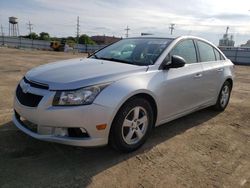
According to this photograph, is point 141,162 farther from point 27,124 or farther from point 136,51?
point 136,51

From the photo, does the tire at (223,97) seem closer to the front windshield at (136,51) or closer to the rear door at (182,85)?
the rear door at (182,85)

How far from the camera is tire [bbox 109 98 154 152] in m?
3.51

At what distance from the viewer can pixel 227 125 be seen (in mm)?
5227

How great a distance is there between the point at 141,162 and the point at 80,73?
135 cm

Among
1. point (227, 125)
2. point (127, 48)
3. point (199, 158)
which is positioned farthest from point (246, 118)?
point (127, 48)

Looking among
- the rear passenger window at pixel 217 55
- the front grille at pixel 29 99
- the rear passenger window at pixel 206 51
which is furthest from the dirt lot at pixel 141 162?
the rear passenger window at pixel 217 55

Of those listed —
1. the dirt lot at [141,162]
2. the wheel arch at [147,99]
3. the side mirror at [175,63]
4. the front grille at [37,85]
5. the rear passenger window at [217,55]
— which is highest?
the rear passenger window at [217,55]

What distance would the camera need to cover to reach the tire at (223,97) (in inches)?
231

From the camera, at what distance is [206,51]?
5465 millimetres

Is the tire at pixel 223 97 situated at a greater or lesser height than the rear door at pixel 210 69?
lesser

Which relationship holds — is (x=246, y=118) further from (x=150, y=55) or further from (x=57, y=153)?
(x=57, y=153)

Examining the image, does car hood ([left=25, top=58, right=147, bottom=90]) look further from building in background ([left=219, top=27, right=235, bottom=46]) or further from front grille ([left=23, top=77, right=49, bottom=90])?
building in background ([left=219, top=27, right=235, bottom=46])

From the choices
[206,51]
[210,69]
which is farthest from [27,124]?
[206,51]

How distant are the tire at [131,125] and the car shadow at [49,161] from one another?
148mm
